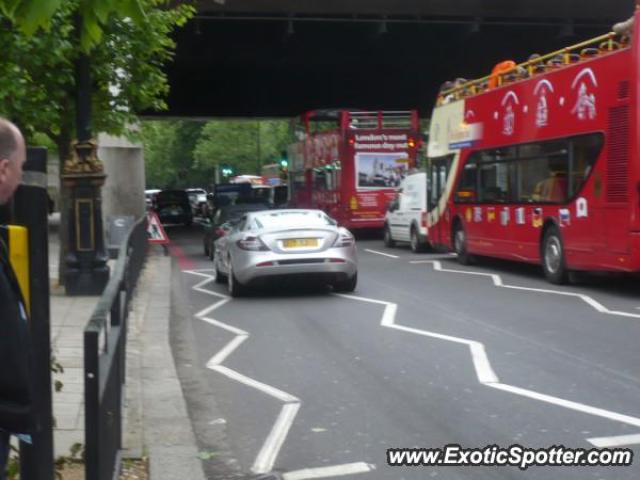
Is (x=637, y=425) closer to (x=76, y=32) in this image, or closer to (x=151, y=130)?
(x=76, y=32)

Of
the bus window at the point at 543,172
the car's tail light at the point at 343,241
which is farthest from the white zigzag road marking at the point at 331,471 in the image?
the bus window at the point at 543,172

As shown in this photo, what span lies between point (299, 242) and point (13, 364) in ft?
39.8

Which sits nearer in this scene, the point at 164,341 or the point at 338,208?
the point at 164,341

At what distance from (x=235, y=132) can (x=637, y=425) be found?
79430 mm

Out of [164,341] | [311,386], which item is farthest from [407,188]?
[311,386]

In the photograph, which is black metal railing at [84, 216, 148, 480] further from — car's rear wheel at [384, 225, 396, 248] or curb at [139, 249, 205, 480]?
car's rear wheel at [384, 225, 396, 248]

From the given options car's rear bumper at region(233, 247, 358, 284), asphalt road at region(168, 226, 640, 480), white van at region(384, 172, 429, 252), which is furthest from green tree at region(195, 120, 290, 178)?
asphalt road at region(168, 226, 640, 480)

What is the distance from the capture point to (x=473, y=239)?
20406mm

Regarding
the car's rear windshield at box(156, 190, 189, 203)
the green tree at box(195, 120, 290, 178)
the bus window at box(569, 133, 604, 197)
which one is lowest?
the car's rear windshield at box(156, 190, 189, 203)

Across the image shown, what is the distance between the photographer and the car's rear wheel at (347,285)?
15.8m

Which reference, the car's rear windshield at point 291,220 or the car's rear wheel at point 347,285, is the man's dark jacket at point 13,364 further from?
the car's rear wheel at point 347,285

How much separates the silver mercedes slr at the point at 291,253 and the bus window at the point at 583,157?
→ 11.4 ft

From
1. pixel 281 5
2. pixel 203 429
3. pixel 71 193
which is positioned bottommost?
pixel 203 429

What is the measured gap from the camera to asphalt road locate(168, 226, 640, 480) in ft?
21.4
